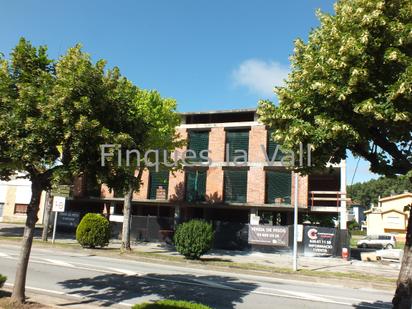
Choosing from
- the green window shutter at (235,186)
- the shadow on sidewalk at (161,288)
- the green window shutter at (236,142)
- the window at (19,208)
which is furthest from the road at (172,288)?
the window at (19,208)

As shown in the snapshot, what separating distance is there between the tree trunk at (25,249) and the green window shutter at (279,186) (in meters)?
26.1

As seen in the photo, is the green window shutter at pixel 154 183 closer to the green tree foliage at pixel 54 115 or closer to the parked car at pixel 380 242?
the parked car at pixel 380 242

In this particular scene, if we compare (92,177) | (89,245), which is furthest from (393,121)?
(89,245)

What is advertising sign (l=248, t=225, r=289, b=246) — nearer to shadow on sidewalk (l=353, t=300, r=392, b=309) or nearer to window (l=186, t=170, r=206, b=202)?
window (l=186, t=170, r=206, b=202)

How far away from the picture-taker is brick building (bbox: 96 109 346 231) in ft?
111

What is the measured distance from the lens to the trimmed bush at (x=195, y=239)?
22875 mm

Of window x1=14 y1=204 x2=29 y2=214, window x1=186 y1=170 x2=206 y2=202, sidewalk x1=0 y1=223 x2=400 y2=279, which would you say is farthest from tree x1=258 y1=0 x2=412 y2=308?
window x1=14 y1=204 x2=29 y2=214

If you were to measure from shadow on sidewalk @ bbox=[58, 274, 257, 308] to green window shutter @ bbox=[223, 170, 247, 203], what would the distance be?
1865cm

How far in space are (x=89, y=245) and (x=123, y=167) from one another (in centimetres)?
1865

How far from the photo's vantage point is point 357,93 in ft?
24.8

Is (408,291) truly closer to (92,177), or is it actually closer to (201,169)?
(92,177)

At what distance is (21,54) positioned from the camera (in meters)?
9.75

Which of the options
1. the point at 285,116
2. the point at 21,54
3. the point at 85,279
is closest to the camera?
the point at 285,116

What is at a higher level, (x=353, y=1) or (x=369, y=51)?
(x=353, y=1)
